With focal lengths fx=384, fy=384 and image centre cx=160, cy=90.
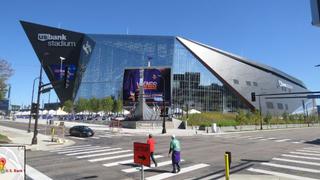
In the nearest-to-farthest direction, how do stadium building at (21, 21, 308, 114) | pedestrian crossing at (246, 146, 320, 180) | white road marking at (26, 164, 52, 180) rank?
white road marking at (26, 164, 52, 180) → pedestrian crossing at (246, 146, 320, 180) → stadium building at (21, 21, 308, 114)

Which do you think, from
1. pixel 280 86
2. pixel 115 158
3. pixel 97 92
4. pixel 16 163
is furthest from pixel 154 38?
pixel 16 163

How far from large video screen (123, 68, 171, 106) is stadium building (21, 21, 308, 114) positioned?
42522mm

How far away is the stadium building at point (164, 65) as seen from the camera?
129 metres

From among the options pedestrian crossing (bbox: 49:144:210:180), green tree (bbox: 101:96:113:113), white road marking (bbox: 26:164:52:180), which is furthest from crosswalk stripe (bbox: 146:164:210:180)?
green tree (bbox: 101:96:113:113)

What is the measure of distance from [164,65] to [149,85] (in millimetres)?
59002

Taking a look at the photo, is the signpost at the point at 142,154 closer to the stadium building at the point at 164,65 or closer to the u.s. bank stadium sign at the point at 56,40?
the stadium building at the point at 164,65

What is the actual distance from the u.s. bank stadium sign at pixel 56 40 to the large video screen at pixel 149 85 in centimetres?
6340

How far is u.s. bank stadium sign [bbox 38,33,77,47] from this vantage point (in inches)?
5187

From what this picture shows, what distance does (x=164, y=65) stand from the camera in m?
136

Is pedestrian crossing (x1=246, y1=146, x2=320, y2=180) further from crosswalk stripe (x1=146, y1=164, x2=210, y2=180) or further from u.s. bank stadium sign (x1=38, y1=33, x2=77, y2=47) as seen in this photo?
u.s. bank stadium sign (x1=38, y1=33, x2=77, y2=47)

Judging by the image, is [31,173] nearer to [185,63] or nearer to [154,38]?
[185,63]

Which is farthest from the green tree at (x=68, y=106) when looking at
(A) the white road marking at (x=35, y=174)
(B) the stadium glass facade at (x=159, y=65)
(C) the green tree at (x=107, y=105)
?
(A) the white road marking at (x=35, y=174)

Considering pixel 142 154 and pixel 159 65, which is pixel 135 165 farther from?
pixel 159 65

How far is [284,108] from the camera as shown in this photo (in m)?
158
